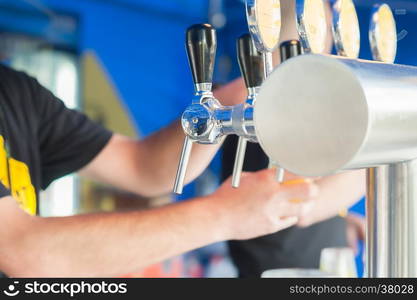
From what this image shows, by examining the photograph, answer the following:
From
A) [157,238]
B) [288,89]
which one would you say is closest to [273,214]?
[157,238]

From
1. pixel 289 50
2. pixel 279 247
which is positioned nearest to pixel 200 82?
pixel 289 50

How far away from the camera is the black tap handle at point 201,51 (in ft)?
2.10

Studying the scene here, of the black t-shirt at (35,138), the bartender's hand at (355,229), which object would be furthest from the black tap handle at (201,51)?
the bartender's hand at (355,229)

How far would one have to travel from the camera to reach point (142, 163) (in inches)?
60.6

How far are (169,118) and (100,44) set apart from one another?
79cm

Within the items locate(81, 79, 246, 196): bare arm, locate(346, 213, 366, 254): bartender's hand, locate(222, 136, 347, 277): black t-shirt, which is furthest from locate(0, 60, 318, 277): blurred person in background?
locate(346, 213, 366, 254): bartender's hand

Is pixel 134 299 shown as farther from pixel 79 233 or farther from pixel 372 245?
pixel 79 233

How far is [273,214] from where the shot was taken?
976 mm

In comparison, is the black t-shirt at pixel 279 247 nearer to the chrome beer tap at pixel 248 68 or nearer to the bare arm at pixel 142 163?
the bare arm at pixel 142 163

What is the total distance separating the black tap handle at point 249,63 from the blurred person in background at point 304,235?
745 millimetres

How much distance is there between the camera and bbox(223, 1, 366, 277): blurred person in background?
1.52 metres

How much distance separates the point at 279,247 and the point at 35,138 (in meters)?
0.71

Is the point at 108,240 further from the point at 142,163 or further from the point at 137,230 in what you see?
the point at 142,163

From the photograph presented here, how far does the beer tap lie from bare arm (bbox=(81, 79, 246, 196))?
0.78 metres
